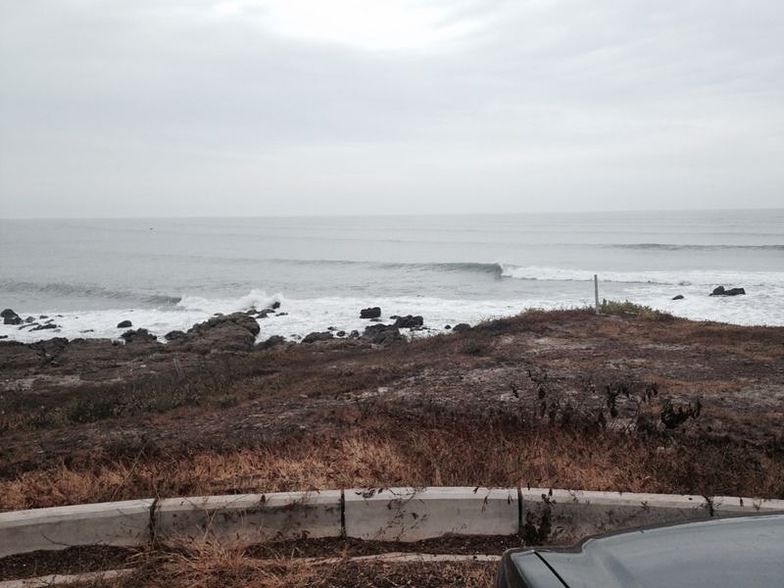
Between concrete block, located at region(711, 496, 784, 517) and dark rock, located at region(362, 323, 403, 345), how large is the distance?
16.1 meters

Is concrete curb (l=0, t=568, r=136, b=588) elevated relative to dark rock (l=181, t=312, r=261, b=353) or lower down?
elevated

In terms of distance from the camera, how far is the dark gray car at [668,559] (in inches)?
72.1

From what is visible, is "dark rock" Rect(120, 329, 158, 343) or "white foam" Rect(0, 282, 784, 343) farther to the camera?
"white foam" Rect(0, 282, 784, 343)

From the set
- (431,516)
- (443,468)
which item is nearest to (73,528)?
(431,516)

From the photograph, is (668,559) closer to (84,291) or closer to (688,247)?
(84,291)

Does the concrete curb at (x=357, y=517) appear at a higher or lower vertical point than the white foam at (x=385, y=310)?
higher

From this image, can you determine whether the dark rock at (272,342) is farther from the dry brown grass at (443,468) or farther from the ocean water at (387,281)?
the dry brown grass at (443,468)

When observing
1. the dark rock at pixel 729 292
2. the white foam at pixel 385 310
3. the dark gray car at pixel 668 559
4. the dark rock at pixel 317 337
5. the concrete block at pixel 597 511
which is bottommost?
the white foam at pixel 385 310

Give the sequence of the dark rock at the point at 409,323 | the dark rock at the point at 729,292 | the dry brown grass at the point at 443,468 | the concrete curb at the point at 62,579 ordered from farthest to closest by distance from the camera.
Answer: the dark rock at the point at 729,292 → the dark rock at the point at 409,323 → the dry brown grass at the point at 443,468 → the concrete curb at the point at 62,579

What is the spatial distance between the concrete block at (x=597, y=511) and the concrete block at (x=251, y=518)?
1305 millimetres

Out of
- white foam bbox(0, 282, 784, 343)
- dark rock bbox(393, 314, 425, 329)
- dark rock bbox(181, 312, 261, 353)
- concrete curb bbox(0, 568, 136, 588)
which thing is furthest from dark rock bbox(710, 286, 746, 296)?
concrete curb bbox(0, 568, 136, 588)

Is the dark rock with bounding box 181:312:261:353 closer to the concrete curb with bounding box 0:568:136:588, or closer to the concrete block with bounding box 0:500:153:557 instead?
the concrete block with bounding box 0:500:153:557

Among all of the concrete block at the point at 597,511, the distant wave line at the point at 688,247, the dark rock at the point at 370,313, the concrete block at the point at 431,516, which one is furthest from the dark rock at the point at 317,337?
the distant wave line at the point at 688,247

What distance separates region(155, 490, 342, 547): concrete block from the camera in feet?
13.1
